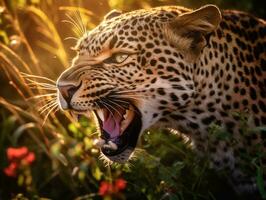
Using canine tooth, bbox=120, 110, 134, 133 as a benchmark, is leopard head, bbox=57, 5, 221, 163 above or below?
above

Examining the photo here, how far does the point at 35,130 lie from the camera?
7.14 metres

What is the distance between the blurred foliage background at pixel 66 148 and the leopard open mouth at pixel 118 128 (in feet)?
0.39

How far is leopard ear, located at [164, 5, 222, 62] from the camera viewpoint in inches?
197

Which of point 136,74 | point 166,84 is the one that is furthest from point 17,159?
point 166,84

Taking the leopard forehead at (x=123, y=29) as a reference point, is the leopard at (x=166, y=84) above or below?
below

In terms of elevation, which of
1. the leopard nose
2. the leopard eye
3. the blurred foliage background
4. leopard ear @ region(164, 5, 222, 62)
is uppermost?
leopard ear @ region(164, 5, 222, 62)

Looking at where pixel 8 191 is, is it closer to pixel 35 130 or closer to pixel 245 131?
pixel 35 130

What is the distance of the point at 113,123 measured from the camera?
16.7 ft

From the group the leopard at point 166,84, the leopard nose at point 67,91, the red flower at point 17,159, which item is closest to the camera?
the red flower at point 17,159

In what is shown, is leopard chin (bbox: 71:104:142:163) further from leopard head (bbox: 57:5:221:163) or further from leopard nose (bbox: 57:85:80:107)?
leopard nose (bbox: 57:85:80:107)

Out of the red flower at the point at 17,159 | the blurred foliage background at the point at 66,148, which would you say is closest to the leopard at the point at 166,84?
the blurred foliage background at the point at 66,148

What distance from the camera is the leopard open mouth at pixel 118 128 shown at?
502cm

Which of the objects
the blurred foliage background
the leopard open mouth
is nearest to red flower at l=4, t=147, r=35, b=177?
the blurred foliage background

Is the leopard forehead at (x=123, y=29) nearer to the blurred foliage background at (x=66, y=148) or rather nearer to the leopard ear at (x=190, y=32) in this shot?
the leopard ear at (x=190, y=32)
